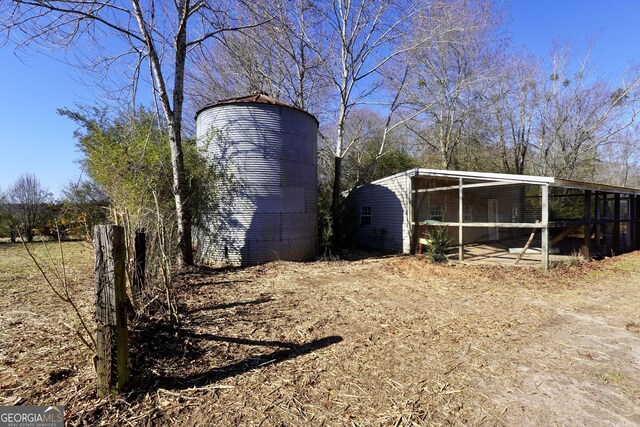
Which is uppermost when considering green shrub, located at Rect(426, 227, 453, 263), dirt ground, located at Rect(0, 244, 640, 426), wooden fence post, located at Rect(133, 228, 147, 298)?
wooden fence post, located at Rect(133, 228, 147, 298)

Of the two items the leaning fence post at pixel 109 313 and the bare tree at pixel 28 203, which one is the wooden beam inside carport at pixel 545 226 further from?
the bare tree at pixel 28 203

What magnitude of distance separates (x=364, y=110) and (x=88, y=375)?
84.9ft

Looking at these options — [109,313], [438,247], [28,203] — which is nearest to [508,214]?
[438,247]

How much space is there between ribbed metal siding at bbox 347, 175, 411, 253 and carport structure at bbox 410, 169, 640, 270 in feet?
0.96

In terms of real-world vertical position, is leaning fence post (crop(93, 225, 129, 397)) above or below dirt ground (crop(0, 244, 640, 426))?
above

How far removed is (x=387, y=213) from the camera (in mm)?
12508

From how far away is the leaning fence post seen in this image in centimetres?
247

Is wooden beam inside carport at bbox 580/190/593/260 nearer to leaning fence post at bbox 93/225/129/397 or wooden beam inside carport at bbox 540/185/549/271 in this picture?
wooden beam inside carport at bbox 540/185/549/271

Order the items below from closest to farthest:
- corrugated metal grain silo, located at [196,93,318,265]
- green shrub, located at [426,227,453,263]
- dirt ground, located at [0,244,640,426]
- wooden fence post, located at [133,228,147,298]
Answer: dirt ground, located at [0,244,640,426], wooden fence post, located at [133,228,147,298], corrugated metal grain silo, located at [196,93,318,265], green shrub, located at [426,227,453,263]

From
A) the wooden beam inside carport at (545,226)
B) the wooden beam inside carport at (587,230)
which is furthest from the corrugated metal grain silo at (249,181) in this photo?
the wooden beam inside carport at (587,230)

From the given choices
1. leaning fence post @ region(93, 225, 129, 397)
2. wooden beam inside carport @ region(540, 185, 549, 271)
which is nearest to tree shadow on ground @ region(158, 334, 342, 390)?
leaning fence post @ region(93, 225, 129, 397)

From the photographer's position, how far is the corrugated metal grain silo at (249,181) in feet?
28.8

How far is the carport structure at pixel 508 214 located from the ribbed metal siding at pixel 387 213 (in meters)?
0.29

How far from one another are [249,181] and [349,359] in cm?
655
